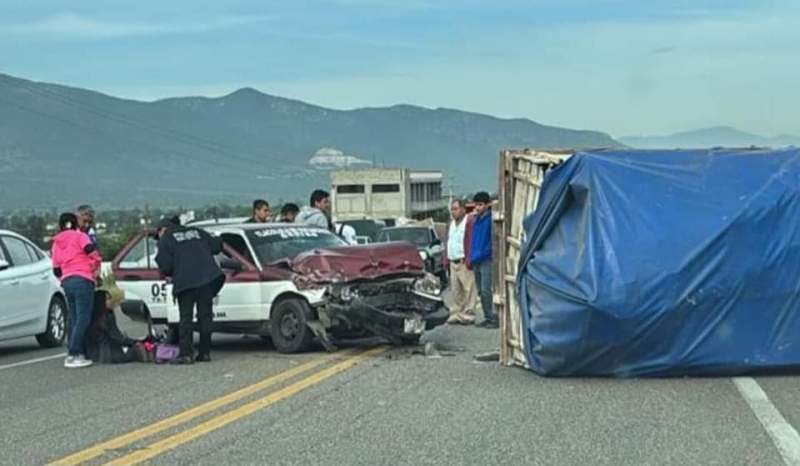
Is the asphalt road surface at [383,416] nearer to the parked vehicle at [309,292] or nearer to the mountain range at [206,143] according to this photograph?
the parked vehicle at [309,292]

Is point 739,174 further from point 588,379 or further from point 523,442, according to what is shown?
point 523,442

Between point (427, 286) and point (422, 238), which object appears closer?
point (427, 286)

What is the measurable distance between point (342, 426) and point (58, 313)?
8694 mm

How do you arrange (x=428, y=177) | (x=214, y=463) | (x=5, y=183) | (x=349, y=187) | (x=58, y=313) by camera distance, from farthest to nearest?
(x=5, y=183)
(x=428, y=177)
(x=349, y=187)
(x=58, y=313)
(x=214, y=463)

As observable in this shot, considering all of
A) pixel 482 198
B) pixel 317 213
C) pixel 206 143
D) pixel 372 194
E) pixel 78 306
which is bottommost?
pixel 78 306

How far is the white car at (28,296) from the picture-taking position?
15.8 metres

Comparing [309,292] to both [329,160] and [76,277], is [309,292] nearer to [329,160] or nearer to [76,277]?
[76,277]

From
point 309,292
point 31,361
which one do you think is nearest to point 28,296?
point 31,361

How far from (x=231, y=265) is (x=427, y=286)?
232 centimetres

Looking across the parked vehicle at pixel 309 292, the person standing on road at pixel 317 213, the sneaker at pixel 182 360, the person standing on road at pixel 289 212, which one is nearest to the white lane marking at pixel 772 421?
the parked vehicle at pixel 309 292

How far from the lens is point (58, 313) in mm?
17141

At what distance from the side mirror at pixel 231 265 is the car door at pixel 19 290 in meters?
2.92

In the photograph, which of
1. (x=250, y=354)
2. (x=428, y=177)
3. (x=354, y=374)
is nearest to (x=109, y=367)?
(x=250, y=354)

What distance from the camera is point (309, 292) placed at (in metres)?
14.2
